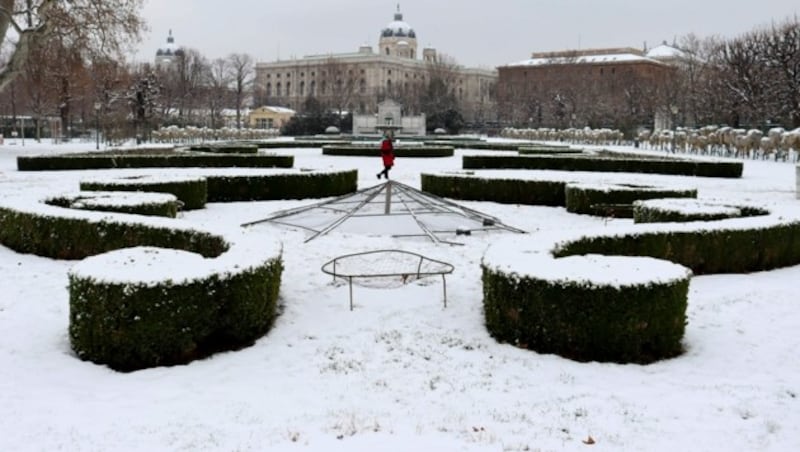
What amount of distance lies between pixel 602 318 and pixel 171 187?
1096cm

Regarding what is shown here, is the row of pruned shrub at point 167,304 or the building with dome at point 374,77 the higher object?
the building with dome at point 374,77

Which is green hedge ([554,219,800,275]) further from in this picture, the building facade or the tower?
the tower

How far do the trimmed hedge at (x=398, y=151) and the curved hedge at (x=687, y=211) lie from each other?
2245cm

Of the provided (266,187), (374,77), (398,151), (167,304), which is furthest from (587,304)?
(374,77)

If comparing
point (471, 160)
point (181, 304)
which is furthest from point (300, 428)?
point (471, 160)

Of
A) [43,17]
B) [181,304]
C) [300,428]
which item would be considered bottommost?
[300,428]

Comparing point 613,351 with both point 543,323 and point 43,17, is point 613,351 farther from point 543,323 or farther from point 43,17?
point 43,17

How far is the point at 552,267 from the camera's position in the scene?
6.90 m

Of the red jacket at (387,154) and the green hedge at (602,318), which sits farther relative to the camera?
the red jacket at (387,154)

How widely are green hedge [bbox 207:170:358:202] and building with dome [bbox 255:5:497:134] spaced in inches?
2949

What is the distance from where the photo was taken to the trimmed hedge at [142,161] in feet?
81.8

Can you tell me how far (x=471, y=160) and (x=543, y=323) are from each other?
1988 cm

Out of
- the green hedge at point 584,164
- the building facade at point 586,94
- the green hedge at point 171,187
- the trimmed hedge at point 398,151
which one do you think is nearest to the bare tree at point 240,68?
the building facade at point 586,94

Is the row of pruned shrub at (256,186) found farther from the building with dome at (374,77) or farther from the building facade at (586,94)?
the building with dome at (374,77)
